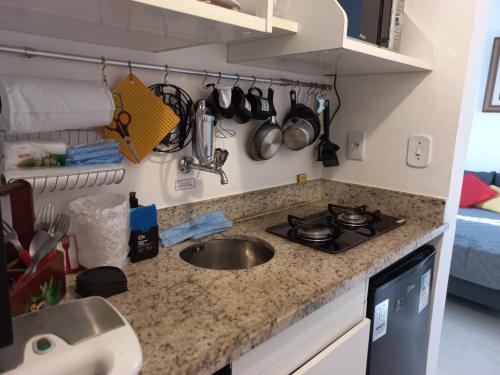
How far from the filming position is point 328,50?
3.32ft

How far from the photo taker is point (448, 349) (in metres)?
2.04

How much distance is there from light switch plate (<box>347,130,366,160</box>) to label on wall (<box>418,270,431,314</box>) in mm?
551

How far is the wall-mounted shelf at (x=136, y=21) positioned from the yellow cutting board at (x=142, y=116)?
117 millimetres

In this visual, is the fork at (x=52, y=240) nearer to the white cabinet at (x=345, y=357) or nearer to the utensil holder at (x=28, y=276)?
the utensil holder at (x=28, y=276)

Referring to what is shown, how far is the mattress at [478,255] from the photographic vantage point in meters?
2.17

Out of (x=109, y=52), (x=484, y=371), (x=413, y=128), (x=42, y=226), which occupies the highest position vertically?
(x=109, y=52)

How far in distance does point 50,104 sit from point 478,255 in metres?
2.40

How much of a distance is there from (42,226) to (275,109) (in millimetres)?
935

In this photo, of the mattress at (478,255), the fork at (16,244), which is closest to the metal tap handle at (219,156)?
the fork at (16,244)

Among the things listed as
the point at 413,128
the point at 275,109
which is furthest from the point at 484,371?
the point at 275,109

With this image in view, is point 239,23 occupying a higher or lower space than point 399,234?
higher

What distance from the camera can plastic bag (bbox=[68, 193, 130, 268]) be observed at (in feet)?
2.79

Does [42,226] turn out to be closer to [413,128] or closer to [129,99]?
[129,99]

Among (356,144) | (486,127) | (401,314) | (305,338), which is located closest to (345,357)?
(305,338)
